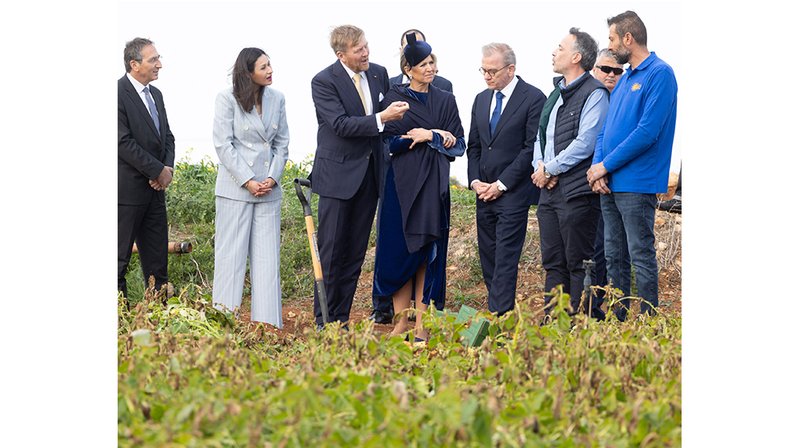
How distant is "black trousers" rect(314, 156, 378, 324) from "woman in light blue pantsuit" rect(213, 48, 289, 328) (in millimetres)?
329

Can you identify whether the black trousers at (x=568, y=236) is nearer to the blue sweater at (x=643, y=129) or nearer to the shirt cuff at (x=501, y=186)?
the shirt cuff at (x=501, y=186)

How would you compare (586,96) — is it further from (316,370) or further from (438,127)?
(316,370)

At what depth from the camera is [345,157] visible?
5.91 metres

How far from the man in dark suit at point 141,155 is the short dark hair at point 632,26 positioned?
2.77 m

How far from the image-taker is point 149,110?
6008mm

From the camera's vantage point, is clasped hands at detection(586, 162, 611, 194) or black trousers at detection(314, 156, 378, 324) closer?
clasped hands at detection(586, 162, 611, 194)

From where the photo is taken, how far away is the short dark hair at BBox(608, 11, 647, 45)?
16.3 ft

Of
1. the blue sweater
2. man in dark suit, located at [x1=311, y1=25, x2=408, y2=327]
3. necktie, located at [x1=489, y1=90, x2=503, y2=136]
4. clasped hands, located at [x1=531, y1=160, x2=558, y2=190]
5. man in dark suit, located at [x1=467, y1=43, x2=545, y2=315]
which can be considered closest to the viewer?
the blue sweater

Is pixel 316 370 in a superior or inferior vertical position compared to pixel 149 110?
inferior

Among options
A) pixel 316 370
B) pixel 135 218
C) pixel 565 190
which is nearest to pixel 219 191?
pixel 135 218

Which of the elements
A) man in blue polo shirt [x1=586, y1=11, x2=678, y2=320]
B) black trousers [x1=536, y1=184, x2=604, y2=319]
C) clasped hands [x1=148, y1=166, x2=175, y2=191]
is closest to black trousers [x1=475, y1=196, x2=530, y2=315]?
black trousers [x1=536, y1=184, x2=604, y2=319]

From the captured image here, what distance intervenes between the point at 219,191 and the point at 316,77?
94 cm

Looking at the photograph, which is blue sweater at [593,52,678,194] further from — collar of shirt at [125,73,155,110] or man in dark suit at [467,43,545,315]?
collar of shirt at [125,73,155,110]

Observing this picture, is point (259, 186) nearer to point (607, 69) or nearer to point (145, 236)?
point (145, 236)
